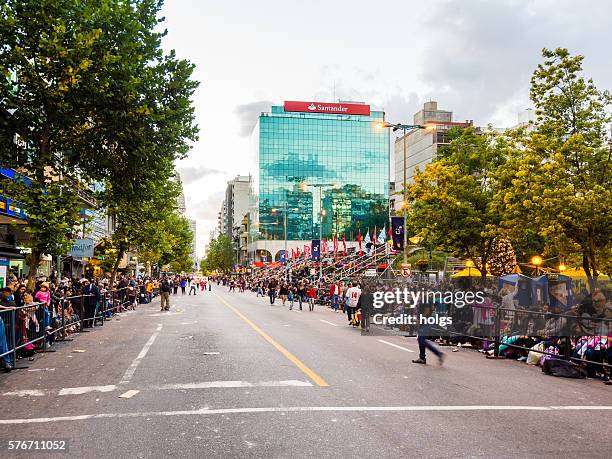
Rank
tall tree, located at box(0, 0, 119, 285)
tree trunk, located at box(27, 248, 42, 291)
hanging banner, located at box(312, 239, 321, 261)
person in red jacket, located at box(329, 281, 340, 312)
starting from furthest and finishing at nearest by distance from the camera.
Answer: hanging banner, located at box(312, 239, 321, 261)
person in red jacket, located at box(329, 281, 340, 312)
tree trunk, located at box(27, 248, 42, 291)
tall tree, located at box(0, 0, 119, 285)

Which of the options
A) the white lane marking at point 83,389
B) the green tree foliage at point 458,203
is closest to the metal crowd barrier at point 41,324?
the white lane marking at point 83,389

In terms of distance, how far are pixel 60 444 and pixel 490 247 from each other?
26.7m

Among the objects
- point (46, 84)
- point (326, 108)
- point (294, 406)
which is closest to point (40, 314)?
point (46, 84)

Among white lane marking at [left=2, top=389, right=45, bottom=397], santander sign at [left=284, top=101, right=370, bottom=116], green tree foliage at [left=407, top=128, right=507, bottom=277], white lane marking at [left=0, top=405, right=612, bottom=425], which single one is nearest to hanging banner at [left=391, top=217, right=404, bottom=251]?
green tree foliage at [left=407, top=128, right=507, bottom=277]

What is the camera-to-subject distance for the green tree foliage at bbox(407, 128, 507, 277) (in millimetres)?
27203

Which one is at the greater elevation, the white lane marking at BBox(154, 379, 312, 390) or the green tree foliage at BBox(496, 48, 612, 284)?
the green tree foliage at BBox(496, 48, 612, 284)

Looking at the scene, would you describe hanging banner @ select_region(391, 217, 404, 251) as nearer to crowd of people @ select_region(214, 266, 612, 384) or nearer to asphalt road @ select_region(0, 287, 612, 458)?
crowd of people @ select_region(214, 266, 612, 384)

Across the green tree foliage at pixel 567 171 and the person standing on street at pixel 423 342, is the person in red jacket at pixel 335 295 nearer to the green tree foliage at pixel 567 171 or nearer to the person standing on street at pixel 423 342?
the green tree foliage at pixel 567 171

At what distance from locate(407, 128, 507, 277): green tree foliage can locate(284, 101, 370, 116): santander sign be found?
3768 inches

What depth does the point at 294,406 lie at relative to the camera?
7.85 m

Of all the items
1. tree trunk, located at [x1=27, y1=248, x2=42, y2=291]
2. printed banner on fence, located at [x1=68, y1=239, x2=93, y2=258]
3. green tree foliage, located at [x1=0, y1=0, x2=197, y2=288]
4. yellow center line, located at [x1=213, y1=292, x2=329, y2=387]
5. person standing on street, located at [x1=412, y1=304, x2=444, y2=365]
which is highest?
green tree foliage, located at [x1=0, y1=0, x2=197, y2=288]

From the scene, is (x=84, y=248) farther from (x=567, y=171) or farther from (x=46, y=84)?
(x=567, y=171)

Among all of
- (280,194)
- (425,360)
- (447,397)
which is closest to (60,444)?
(447,397)

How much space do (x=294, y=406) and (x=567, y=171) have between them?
16.2 metres
